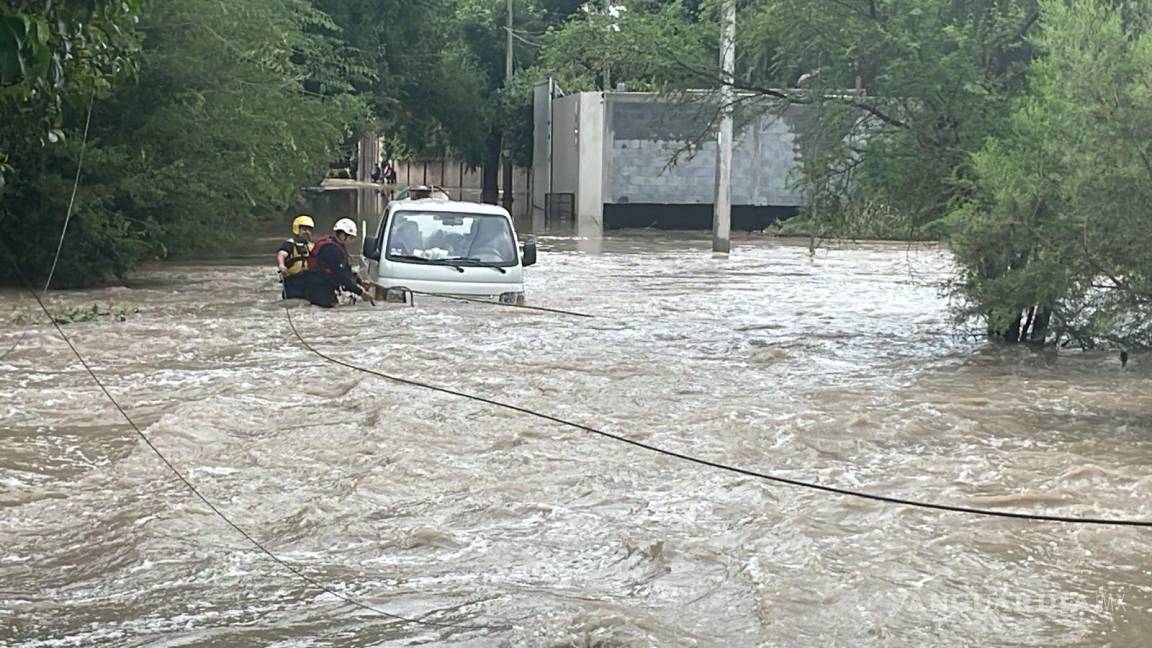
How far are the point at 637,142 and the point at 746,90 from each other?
23.0 metres

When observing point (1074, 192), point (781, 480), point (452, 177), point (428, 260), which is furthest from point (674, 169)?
point (452, 177)

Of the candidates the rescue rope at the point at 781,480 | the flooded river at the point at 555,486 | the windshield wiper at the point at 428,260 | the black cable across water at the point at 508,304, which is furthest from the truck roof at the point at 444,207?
the rescue rope at the point at 781,480

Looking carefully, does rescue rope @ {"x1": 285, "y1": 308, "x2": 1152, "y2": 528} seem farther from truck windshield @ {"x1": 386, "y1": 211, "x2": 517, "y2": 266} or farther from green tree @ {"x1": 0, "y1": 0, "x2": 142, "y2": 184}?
green tree @ {"x1": 0, "y1": 0, "x2": 142, "y2": 184}

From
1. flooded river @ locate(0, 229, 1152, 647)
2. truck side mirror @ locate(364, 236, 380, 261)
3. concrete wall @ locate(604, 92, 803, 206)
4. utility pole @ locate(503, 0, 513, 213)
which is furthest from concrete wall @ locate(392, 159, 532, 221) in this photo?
flooded river @ locate(0, 229, 1152, 647)

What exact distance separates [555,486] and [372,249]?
28.1 ft

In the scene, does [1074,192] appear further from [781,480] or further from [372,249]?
[372,249]

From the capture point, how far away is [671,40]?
16.5m

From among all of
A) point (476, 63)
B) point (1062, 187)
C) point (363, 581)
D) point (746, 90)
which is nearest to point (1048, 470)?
point (1062, 187)

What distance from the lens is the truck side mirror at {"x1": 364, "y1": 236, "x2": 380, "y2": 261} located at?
1698 cm

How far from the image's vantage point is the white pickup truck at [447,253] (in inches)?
656

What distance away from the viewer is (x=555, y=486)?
9062 mm

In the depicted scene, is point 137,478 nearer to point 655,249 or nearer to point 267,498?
point 267,498

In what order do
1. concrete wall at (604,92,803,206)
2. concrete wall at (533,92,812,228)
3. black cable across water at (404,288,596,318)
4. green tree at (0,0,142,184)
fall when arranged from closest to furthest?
green tree at (0,0,142,184)
black cable across water at (404,288,596,318)
concrete wall at (604,92,803,206)
concrete wall at (533,92,812,228)

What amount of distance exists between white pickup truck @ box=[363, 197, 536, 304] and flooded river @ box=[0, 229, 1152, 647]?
1.23 ft
